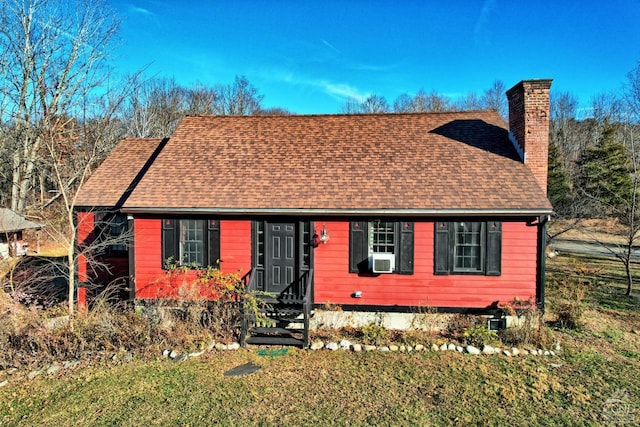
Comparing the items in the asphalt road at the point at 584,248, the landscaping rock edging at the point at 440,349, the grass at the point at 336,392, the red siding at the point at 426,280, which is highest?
the red siding at the point at 426,280

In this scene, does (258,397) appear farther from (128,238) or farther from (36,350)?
(128,238)

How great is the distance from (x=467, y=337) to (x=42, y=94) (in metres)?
17.3

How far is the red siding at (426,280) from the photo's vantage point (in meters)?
9.15

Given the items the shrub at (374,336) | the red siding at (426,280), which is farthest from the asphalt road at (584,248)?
the shrub at (374,336)

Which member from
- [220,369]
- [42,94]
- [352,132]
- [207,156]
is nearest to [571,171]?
[352,132]

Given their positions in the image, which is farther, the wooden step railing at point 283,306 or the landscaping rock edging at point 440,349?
the wooden step railing at point 283,306

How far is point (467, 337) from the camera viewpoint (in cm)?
850

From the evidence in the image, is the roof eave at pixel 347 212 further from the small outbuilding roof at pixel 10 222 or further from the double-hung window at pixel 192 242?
the small outbuilding roof at pixel 10 222

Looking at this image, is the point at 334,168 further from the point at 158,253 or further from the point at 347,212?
the point at 158,253

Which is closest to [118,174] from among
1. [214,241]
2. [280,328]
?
[214,241]

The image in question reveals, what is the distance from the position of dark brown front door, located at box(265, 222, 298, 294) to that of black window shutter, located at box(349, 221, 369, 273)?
154 cm

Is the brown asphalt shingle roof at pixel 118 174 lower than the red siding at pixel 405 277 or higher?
higher

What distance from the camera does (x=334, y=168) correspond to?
1073cm

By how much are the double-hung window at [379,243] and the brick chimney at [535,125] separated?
13.7 ft
